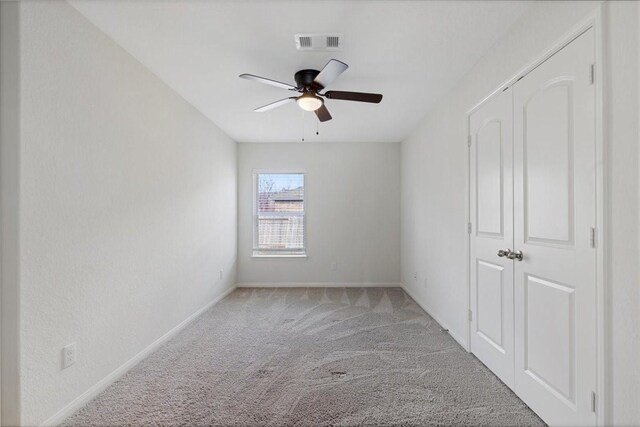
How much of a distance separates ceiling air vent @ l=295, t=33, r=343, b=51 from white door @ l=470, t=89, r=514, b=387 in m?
1.28

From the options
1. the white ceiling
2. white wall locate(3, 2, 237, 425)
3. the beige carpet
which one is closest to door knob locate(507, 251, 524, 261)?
the beige carpet

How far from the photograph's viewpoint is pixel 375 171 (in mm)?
5312

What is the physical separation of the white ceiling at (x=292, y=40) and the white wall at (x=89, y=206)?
0.87ft

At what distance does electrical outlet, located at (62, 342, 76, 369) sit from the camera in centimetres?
183

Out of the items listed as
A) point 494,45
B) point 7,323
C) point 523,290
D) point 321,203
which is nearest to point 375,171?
point 321,203

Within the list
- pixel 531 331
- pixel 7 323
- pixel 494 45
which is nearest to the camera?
pixel 7 323

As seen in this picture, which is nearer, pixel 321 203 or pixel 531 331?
pixel 531 331

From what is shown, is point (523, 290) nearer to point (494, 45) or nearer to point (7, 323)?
point (494, 45)

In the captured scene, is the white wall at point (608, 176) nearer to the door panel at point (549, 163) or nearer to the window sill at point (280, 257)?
the door panel at point (549, 163)

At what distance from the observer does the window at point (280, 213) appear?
5.38 m

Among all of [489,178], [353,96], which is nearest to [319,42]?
[353,96]

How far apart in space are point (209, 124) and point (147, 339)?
8.88 ft

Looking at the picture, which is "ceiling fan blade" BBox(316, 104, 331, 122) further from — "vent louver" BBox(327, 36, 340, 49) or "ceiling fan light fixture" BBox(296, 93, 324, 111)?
"vent louver" BBox(327, 36, 340, 49)

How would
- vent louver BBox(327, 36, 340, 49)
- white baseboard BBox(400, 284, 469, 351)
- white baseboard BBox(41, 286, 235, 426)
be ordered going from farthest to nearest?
white baseboard BBox(400, 284, 469, 351)
vent louver BBox(327, 36, 340, 49)
white baseboard BBox(41, 286, 235, 426)
